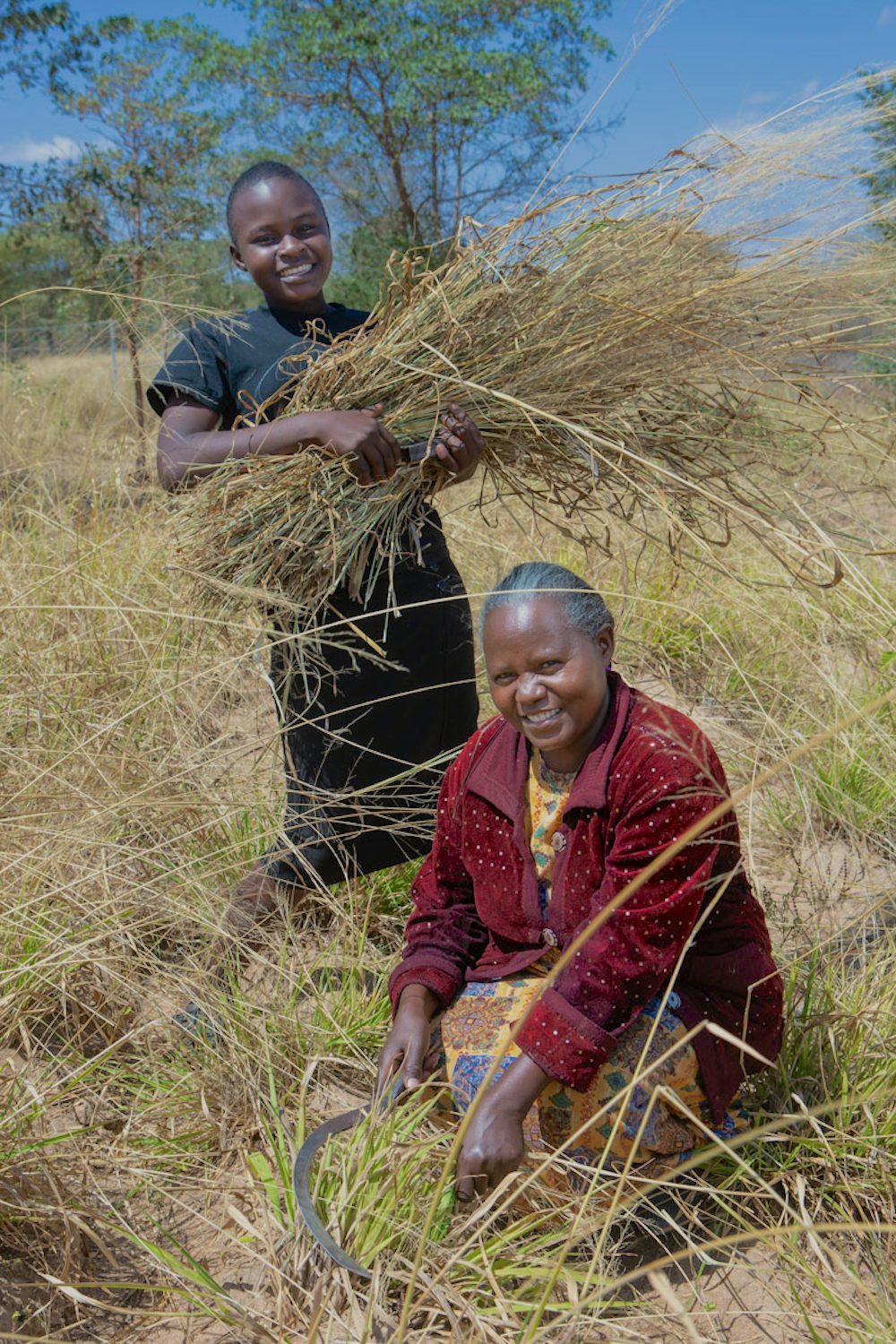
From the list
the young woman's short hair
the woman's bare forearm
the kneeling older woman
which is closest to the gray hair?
the kneeling older woman

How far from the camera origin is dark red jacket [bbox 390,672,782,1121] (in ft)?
4.76

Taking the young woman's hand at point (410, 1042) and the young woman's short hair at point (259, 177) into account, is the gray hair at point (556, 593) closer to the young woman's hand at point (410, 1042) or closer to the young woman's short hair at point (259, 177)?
the young woman's hand at point (410, 1042)

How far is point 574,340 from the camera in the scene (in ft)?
5.97

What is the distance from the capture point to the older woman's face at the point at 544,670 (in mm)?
1488

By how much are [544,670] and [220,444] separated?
729mm

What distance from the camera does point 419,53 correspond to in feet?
36.7

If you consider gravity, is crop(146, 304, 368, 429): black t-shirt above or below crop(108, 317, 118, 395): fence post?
below

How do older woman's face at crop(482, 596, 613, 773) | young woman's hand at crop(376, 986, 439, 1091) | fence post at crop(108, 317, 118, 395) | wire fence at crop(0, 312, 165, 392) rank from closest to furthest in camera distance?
older woman's face at crop(482, 596, 613, 773)
young woman's hand at crop(376, 986, 439, 1091)
fence post at crop(108, 317, 118, 395)
wire fence at crop(0, 312, 165, 392)

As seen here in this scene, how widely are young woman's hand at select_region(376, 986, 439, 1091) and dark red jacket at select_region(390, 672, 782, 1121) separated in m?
0.03

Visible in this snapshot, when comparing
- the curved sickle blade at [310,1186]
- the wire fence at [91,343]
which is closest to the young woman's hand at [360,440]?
the curved sickle blade at [310,1186]

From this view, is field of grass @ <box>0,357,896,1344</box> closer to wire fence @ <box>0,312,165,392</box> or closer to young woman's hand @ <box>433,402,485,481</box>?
young woman's hand @ <box>433,402,485,481</box>

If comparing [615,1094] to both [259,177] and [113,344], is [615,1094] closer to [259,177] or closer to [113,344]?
[259,177]

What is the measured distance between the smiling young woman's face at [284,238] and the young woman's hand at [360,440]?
1.37 feet

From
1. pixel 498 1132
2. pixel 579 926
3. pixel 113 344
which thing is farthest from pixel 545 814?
pixel 113 344
